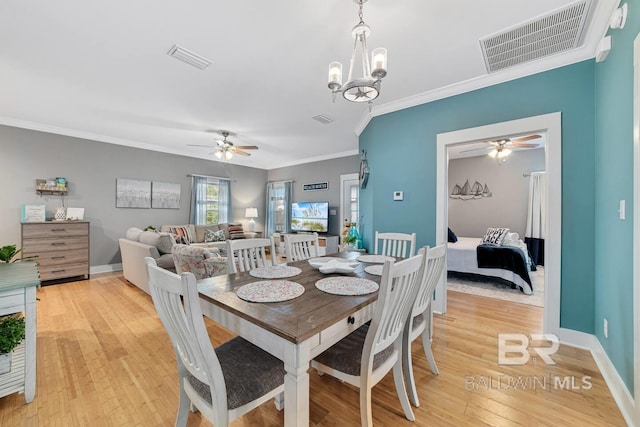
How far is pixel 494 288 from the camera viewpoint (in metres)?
3.85

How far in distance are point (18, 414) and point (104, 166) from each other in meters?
4.61

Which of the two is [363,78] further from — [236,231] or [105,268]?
[105,268]

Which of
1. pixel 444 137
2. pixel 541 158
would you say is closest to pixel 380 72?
pixel 444 137

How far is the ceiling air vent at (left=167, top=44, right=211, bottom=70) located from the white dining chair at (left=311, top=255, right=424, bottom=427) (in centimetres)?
250

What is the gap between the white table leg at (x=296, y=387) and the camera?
3.05 ft

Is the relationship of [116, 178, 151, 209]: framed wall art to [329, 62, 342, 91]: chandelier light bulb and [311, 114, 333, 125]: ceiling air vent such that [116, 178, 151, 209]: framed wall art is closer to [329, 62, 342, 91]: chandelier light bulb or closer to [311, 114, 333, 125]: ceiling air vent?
[311, 114, 333, 125]: ceiling air vent

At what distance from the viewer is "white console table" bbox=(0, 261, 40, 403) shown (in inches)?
57.2

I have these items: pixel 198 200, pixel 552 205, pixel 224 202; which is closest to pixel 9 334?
pixel 552 205

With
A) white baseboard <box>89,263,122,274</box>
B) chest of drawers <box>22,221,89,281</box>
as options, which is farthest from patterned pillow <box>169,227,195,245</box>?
chest of drawers <box>22,221,89,281</box>

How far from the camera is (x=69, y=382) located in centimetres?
176

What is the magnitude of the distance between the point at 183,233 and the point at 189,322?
5148mm

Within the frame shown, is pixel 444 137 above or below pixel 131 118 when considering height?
below

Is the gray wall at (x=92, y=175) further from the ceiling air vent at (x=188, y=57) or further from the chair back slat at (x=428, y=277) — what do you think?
the chair back slat at (x=428, y=277)

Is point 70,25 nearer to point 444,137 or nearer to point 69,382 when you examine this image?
point 69,382
